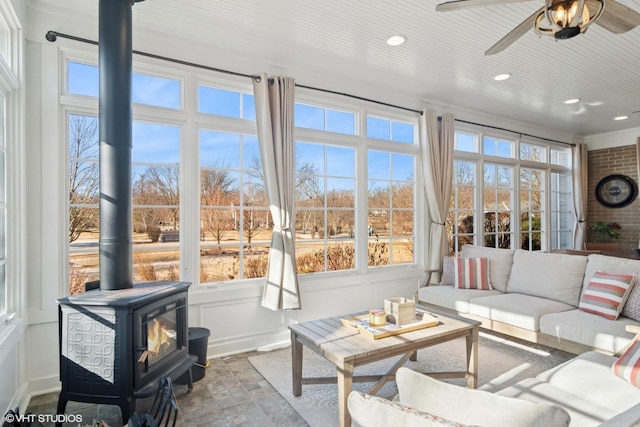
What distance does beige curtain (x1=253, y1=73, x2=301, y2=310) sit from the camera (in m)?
3.46

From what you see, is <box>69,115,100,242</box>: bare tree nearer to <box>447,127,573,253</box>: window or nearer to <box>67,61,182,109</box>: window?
<box>67,61,182,109</box>: window

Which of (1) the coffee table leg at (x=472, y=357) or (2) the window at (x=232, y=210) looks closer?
(1) the coffee table leg at (x=472, y=357)

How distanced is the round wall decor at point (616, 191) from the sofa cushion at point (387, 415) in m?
7.38

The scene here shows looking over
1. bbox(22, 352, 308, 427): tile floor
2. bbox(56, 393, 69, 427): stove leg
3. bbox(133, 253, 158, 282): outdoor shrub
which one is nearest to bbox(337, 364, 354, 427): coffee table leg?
bbox(22, 352, 308, 427): tile floor

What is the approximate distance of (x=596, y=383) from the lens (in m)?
1.84

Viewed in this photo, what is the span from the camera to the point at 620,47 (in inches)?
131

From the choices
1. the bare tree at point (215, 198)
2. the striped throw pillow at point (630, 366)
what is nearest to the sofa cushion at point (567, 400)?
the striped throw pillow at point (630, 366)

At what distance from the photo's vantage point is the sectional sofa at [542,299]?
2.82 metres

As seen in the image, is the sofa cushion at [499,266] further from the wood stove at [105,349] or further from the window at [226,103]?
the wood stove at [105,349]

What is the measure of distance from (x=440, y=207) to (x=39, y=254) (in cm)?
407

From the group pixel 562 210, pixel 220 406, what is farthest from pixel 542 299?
pixel 562 210

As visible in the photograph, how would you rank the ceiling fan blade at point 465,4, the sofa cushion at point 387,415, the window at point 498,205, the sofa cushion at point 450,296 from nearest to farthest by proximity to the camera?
the sofa cushion at point 387,415 < the ceiling fan blade at point 465,4 < the sofa cushion at point 450,296 < the window at point 498,205

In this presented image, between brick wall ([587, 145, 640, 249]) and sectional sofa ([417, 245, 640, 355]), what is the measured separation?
368 centimetres

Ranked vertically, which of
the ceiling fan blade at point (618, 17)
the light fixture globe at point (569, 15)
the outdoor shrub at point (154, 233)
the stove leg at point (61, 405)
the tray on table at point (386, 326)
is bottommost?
the stove leg at point (61, 405)
